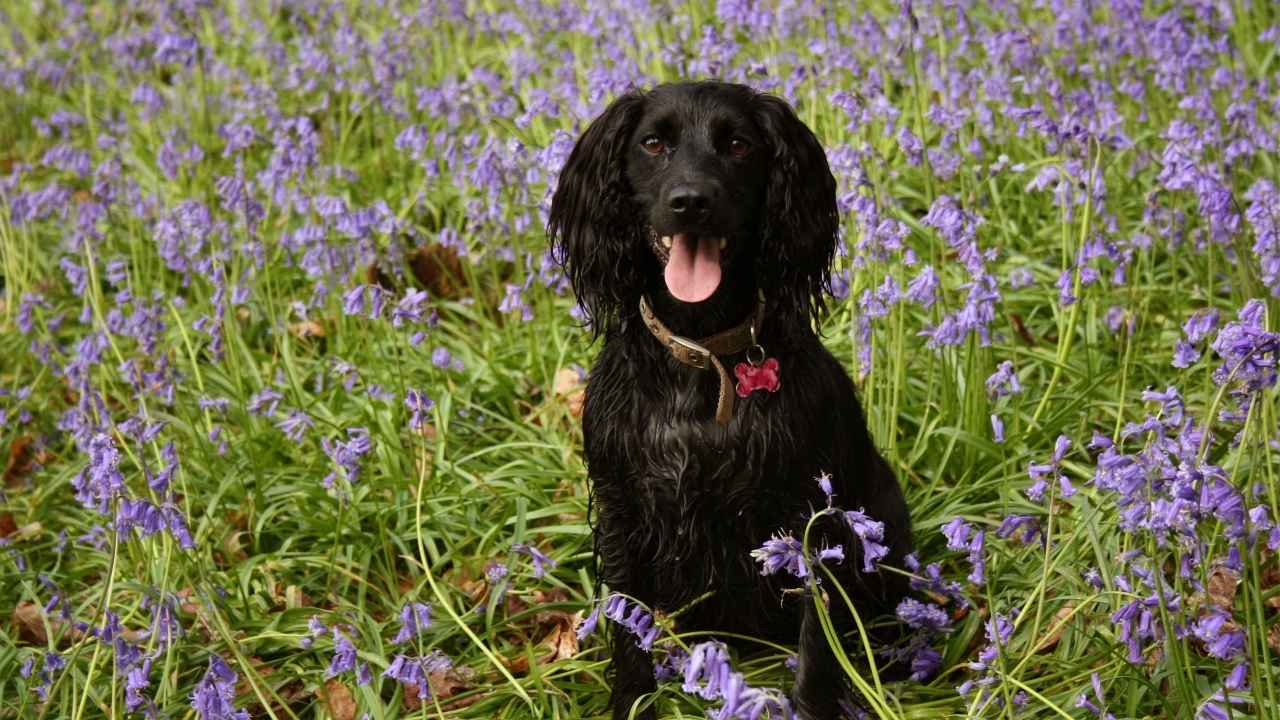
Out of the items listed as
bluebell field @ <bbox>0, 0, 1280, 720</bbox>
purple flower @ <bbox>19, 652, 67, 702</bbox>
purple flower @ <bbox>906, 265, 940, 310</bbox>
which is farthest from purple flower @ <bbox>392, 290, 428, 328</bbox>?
purple flower @ <bbox>906, 265, 940, 310</bbox>

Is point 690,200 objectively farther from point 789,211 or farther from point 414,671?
point 414,671

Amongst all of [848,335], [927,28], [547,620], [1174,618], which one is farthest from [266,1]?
[1174,618]

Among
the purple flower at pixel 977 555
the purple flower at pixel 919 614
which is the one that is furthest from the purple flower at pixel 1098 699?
the purple flower at pixel 919 614

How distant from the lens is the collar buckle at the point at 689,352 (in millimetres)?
3288

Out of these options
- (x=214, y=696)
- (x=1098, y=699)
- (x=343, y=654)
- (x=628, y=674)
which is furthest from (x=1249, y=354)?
(x=214, y=696)

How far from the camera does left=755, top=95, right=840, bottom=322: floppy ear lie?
337cm

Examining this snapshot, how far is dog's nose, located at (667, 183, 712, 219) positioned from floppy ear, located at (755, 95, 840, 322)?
296mm

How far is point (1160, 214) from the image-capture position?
4.62 metres

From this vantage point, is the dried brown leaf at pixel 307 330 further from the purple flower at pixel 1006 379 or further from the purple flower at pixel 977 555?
the purple flower at pixel 977 555

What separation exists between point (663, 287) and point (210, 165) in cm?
370

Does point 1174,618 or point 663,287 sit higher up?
point 663,287

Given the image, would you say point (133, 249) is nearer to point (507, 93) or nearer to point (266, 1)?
point (507, 93)

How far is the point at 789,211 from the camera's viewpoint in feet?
11.0

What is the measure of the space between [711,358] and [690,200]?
1.31 ft
